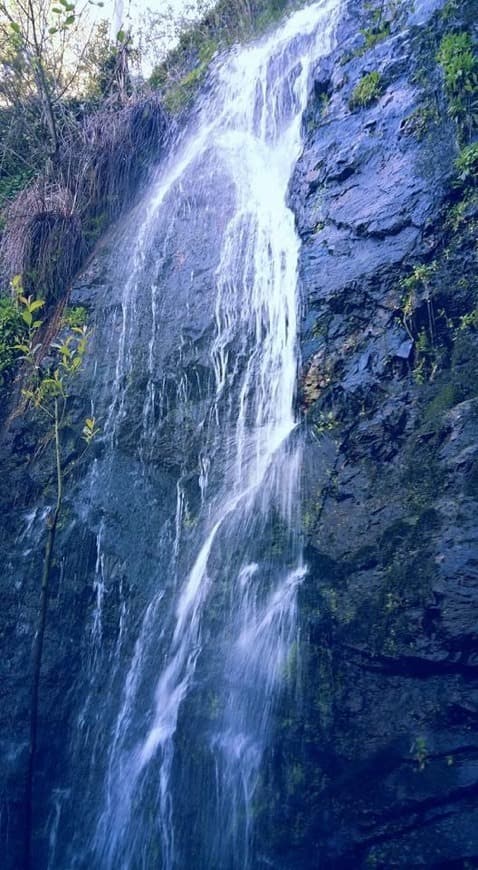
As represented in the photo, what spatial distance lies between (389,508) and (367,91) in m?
4.24

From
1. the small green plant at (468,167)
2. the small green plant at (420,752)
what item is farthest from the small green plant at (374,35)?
the small green plant at (420,752)

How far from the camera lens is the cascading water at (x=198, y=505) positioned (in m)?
4.84

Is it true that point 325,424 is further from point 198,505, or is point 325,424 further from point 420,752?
point 420,752

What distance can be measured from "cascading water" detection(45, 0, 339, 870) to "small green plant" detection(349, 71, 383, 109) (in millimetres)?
722

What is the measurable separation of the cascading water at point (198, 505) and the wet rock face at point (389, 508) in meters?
0.27

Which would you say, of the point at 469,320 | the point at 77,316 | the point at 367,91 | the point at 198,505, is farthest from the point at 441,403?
the point at 77,316

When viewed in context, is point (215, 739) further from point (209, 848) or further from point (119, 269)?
point (119, 269)

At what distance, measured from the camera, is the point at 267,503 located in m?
5.55

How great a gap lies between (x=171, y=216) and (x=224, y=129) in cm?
157

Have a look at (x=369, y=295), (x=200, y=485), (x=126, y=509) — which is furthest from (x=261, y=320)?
(x=126, y=509)

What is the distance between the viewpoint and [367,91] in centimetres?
715

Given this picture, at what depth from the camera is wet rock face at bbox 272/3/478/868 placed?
4273 mm

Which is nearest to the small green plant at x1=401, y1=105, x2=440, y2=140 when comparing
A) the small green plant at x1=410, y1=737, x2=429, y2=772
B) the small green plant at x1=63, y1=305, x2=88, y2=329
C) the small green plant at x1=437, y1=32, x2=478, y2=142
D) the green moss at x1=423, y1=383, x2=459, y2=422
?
the small green plant at x1=437, y1=32, x2=478, y2=142

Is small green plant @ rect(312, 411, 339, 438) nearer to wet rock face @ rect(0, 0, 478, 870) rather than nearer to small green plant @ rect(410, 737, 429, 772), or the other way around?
wet rock face @ rect(0, 0, 478, 870)
